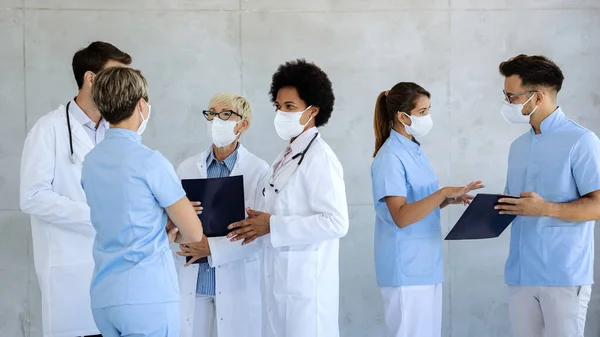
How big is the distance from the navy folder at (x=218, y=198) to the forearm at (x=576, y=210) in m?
1.32

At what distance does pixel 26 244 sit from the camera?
484cm

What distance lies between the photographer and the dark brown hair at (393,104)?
360 centimetres

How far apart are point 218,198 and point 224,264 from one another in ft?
1.29

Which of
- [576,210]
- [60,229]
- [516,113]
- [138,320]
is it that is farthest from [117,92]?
[576,210]

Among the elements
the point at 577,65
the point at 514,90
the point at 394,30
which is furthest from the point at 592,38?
the point at 514,90

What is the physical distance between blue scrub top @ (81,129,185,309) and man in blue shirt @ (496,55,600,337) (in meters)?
1.53

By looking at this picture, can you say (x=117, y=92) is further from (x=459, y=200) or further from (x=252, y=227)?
(x=459, y=200)

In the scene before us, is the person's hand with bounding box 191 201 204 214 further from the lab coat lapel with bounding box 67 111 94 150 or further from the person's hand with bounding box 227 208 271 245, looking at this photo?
the lab coat lapel with bounding box 67 111 94 150

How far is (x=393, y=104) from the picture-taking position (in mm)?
3631

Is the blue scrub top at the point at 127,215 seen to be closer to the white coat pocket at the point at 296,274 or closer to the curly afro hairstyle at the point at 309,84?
the white coat pocket at the point at 296,274

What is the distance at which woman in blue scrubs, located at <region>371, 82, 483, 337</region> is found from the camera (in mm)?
3420

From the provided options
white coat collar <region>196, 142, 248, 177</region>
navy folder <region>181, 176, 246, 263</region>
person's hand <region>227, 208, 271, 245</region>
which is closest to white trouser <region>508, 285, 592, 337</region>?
person's hand <region>227, 208, 271, 245</region>

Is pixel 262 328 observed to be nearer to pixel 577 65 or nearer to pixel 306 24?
pixel 306 24

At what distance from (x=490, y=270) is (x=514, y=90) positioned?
2.02 meters
